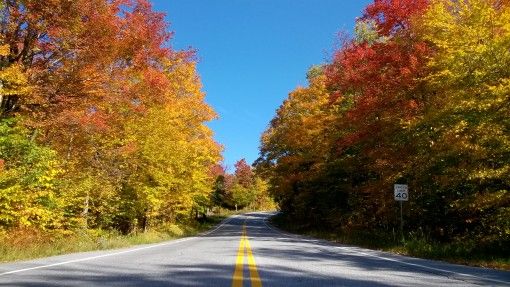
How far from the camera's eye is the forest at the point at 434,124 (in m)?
13.1

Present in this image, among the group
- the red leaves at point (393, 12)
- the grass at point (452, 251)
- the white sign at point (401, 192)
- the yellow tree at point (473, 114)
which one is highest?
the red leaves at point (393, 12)

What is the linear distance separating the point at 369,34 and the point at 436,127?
21.6 metres

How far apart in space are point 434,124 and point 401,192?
3.12m

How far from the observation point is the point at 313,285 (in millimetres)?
6859

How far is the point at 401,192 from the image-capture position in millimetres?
16906

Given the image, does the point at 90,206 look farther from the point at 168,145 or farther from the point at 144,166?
the point at 168,145

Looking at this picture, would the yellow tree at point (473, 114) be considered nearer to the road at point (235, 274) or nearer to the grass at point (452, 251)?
the grass at point (452, 251)

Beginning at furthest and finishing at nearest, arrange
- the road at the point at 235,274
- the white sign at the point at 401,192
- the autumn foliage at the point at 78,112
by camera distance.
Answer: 1. the white sign at the point at 401,192
2. the autumn foliage at the point at 78,112
3. the road at the point at 235,274

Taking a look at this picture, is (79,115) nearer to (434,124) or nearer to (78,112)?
(78,112)

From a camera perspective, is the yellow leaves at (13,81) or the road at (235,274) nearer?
the road at (235,274)

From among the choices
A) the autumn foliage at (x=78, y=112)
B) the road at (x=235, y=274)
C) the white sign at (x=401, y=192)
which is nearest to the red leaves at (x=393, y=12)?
the white sign at (x=401, y=192)

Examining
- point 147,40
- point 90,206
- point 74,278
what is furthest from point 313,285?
point 90,206

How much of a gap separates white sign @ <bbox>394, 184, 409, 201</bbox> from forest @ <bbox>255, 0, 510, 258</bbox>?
0.64 metres

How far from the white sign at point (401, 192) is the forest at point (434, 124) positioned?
25.1 inches
